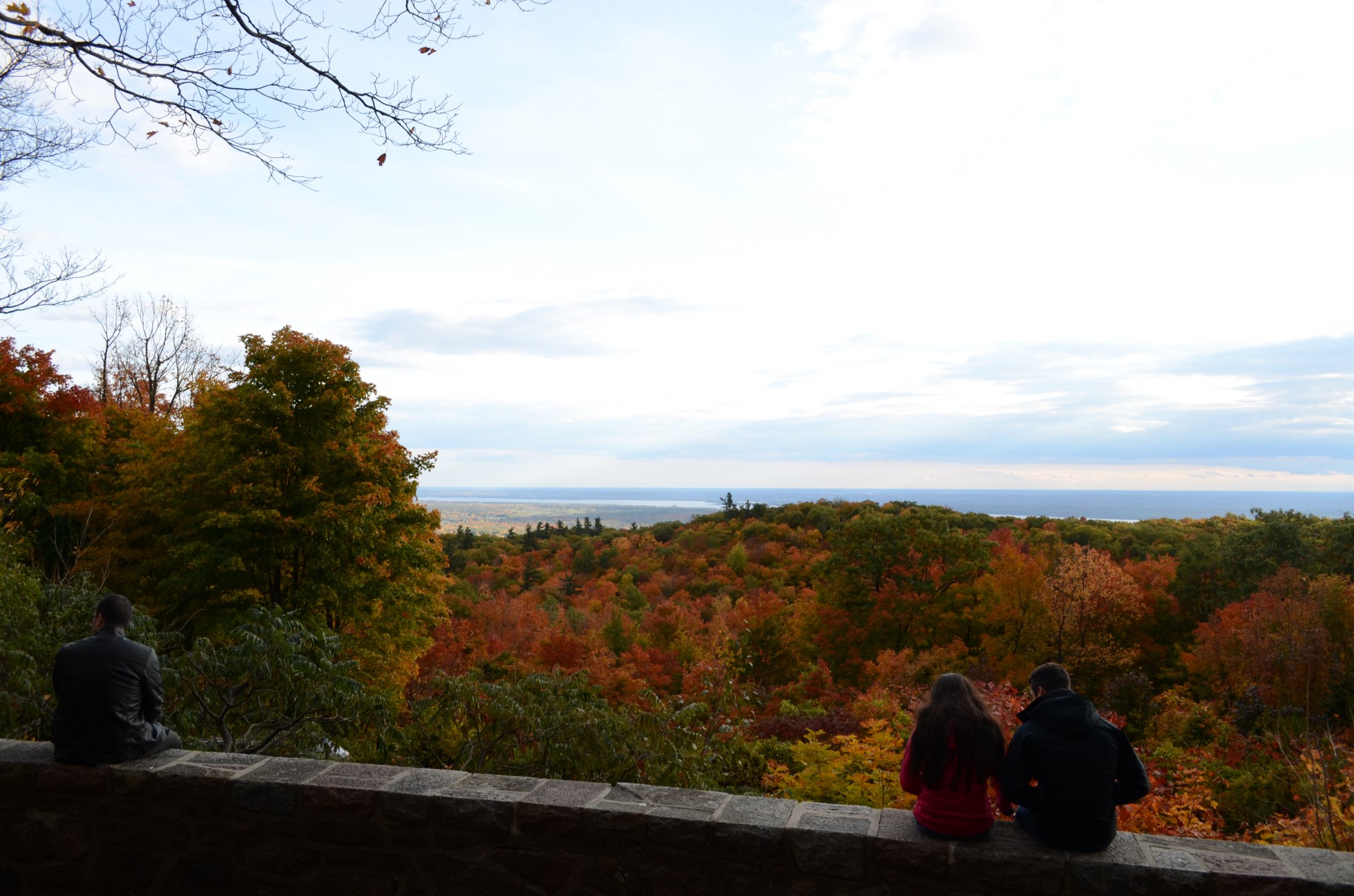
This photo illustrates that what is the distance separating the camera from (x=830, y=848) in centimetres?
286

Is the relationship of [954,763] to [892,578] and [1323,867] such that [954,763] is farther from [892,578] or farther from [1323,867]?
[892,578]

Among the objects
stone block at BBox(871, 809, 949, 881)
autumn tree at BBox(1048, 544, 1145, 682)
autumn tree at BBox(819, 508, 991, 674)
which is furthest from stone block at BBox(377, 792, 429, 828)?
autumn tree at BBox(1048, 544, 1145, 682)

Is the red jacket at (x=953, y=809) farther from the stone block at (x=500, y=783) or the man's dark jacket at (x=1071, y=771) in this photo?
the stone block at (x=500, y=783)

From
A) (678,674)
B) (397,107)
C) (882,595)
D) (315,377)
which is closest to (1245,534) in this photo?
(882,595)

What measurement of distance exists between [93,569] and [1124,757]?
18.6 m

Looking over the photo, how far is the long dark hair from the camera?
116 inches

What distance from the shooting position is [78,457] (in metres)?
19.0

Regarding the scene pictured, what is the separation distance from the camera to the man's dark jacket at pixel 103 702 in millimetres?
3412

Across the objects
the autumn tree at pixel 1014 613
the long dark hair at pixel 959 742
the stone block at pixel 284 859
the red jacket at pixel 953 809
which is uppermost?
the long dark hair at pixel 959 742

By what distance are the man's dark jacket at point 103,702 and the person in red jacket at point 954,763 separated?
130 inches

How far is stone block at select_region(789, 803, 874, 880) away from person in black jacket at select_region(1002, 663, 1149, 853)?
0.59 meters

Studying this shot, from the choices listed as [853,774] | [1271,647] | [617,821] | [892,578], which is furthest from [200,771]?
[892,578]

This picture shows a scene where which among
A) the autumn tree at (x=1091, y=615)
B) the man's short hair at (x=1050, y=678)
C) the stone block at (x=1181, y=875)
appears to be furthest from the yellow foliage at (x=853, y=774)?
the autumn tree at (x=1091, y=615)

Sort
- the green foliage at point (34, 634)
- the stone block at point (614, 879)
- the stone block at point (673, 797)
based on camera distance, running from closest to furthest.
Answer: the stone block at point (614, 879) < the stone block at point (673, 797) < the green foliage at point (34, 634)
